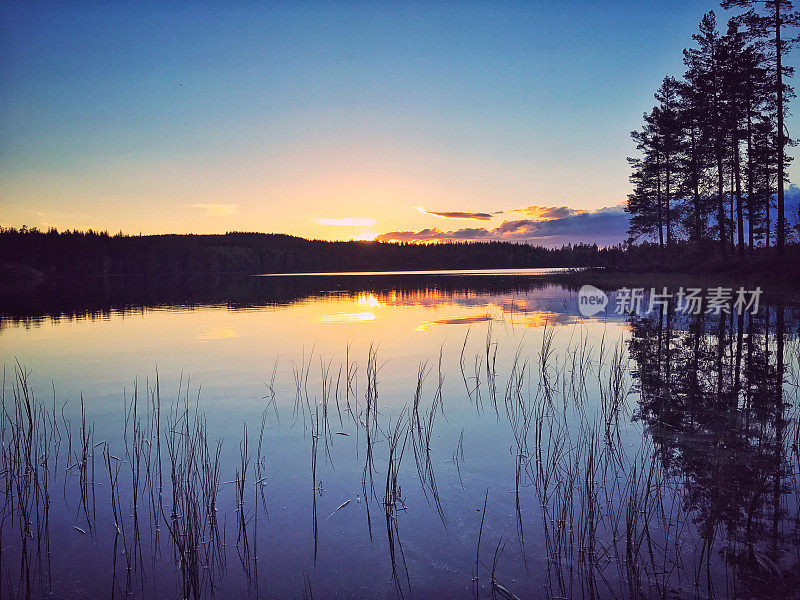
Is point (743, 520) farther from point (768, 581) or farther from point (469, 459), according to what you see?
point (469, 459)

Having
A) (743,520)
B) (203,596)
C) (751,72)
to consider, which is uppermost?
(751,72)

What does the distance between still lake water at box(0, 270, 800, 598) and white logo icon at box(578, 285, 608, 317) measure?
12.4m

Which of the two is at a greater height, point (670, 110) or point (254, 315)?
point (670, 110)

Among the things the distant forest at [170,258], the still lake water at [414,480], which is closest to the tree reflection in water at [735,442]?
the still lake water at [414,480]

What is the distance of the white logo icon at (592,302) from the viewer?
27.0 metres

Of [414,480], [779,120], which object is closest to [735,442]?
[414,480]

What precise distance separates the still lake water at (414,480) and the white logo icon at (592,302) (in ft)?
40.6

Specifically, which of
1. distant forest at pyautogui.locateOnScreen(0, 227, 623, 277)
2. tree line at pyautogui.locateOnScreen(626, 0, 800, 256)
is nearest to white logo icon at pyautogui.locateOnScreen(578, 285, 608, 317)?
tree line at pyautogui.locateOnScreen(626, 0, 800, 256)

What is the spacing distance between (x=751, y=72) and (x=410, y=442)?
110ft

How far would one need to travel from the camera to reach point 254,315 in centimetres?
2889

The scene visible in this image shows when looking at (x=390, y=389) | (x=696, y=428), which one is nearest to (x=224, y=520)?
(x=390, y=389)

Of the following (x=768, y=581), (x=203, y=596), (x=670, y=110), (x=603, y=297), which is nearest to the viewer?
(x=768, y=581)

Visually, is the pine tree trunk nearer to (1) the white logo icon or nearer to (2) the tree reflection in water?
(1) the white logo icon

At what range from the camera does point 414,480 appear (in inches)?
262
